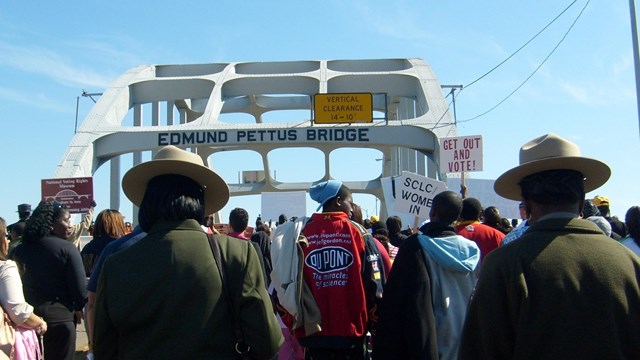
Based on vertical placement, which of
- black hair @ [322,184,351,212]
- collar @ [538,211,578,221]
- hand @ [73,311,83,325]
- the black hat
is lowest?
hand @ [73,311,83,325]

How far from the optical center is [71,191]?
17.2 m

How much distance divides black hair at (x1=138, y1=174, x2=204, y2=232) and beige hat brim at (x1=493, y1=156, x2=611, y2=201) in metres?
1.37

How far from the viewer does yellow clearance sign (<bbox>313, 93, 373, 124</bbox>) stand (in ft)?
88.4

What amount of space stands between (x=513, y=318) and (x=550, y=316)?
0.42ft

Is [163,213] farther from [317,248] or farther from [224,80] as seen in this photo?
[224,80]

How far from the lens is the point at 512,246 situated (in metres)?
2.58

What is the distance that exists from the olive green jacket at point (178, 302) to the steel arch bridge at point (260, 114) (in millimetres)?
23261

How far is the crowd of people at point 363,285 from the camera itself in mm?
2465

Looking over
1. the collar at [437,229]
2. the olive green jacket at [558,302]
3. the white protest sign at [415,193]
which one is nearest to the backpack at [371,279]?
the collar at [437,229]

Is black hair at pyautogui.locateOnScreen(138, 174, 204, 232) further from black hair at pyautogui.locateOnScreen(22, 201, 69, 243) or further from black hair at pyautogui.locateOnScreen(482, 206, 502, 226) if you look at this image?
black hair at pyautogui.locateOnScreen(482, 206, 502, 226)

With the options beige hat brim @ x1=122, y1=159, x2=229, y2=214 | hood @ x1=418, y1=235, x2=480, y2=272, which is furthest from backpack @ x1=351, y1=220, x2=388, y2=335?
beige hat brim @ x1=122, y1=159, x2=229, y2=214

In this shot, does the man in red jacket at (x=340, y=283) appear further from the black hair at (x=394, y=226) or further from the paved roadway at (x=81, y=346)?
the paved roadway at (x=81, y=346)

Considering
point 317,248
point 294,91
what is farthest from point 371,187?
point 317,248

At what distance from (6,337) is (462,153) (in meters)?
8.90
